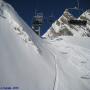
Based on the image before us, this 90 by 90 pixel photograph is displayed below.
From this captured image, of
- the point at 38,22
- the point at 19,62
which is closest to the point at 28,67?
the point at 19,62

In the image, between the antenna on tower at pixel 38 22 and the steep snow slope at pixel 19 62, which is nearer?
the steep snow slope at pixel 19 62

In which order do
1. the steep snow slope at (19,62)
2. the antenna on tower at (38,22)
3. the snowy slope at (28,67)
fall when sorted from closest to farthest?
1. the steep snow slope at (19,62)
2. the snowy slope at (28,67)
3. the antenna on tower at (38,22)

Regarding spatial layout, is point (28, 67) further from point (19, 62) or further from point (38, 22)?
point (38, 22)

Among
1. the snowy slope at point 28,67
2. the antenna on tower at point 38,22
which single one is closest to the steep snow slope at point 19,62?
the snowy slope at point 28,67

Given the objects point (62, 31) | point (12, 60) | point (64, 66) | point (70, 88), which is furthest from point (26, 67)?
point (62, 31)

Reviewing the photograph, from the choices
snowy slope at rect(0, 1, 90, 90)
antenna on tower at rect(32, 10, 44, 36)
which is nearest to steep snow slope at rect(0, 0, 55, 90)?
snowy slope at rect(0, 1, 90, 90)

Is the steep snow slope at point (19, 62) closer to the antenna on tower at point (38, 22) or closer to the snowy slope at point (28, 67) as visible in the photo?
the snowy slope at point (28, 67)

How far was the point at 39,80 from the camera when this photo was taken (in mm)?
10180

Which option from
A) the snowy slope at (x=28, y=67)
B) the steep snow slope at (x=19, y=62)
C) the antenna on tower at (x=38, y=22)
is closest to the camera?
the steep snow slope at (x=19, y=62)

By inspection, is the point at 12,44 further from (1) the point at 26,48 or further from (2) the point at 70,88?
(2) the point at 70,88

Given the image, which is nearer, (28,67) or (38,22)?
(28,67)

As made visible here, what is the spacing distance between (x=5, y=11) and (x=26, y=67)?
17.5ft

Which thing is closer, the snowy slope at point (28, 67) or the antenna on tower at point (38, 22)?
the snowy slope at point (28, 67)

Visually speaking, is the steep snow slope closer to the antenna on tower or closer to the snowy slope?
the snowy slope
